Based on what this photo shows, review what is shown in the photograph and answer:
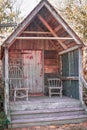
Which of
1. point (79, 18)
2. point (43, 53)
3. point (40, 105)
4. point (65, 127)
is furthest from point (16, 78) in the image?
point (79, 18)

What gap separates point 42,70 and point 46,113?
2.94 meters

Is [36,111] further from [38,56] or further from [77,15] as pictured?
[77,15]

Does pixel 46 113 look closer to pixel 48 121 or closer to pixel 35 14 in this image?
pixel 48 121

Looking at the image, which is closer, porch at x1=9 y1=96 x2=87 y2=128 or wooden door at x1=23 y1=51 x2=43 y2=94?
porch at x1=9 y1=96 x2=87 y2=128

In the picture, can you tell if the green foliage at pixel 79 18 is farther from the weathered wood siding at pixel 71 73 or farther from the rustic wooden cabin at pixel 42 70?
the weathered wood siding at pixel 71 73

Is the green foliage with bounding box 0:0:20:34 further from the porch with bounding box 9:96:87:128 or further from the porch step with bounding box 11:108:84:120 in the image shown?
the porch step with bounding box 11:108:84:120

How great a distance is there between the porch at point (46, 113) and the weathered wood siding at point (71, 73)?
796 millimetres

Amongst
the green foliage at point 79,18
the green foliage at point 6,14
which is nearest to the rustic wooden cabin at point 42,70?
the green foliage at point 79,18

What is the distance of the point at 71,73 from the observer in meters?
8.87

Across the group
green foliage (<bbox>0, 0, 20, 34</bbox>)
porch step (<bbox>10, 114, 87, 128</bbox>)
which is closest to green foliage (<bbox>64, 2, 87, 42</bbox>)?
green foliage (<bbox>0, 0, 20, 34</bbox>)

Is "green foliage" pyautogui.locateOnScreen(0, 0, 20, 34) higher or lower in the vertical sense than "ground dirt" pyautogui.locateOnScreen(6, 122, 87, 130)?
higher

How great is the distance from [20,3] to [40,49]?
14279 millimetres

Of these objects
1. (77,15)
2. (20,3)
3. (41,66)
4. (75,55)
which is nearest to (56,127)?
(75,55)

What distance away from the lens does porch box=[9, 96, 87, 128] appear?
6926 millimetres
